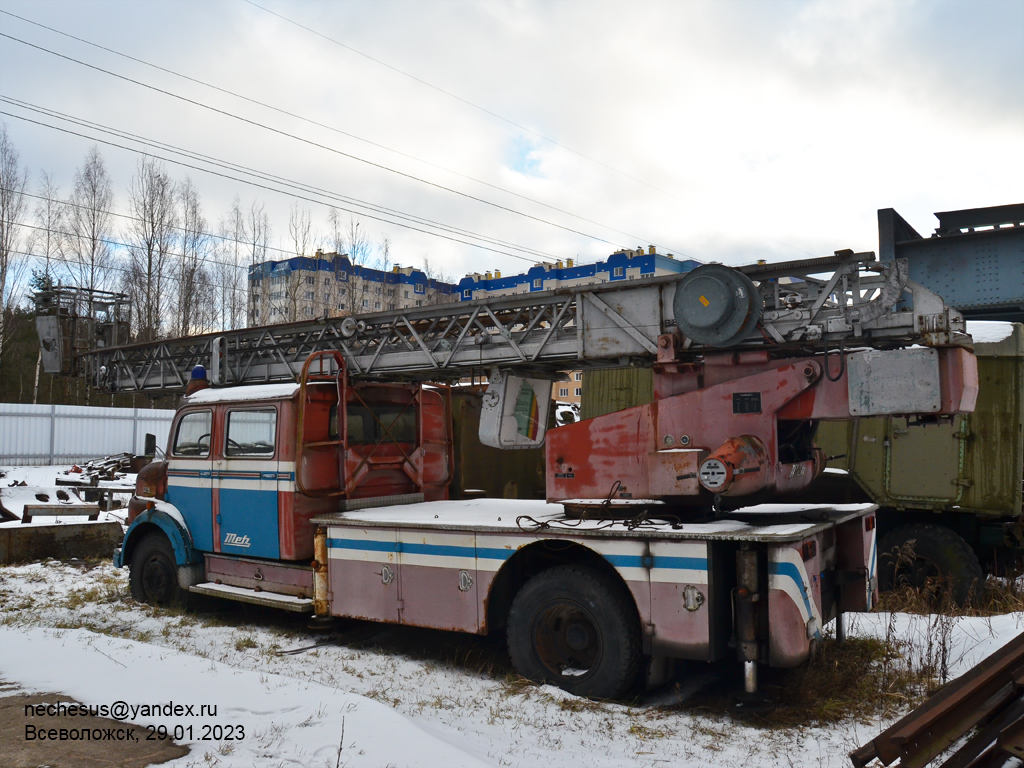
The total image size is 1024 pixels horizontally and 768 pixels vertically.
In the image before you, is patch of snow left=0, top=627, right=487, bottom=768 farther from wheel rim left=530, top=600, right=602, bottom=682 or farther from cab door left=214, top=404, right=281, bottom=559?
cab door left=214, top=404, right=281, bottom=559

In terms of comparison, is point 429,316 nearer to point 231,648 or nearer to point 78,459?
point 231,648

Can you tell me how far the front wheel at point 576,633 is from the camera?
5750 mm

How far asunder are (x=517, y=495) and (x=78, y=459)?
2317 cm

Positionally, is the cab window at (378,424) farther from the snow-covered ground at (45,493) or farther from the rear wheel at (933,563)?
the snow-covered ground at (45,493)

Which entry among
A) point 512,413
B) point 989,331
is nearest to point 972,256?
point 989,331

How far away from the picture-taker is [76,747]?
14.3ft

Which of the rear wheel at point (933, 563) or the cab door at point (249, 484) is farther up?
the cab door at point (249, 484)

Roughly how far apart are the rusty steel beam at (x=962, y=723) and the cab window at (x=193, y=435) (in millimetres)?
7005

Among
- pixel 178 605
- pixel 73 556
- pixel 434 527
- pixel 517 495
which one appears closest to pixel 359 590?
pixel 434 527

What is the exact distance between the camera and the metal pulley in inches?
228

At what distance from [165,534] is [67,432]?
23.2 meters

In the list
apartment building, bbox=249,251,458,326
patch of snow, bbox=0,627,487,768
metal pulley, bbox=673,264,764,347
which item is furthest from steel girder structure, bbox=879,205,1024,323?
apartment building, bbox=249,251,458,326

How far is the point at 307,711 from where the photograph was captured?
4.95 m

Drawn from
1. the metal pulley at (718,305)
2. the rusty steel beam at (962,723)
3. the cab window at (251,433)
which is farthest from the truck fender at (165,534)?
the rusty steel beam at (962,723)
